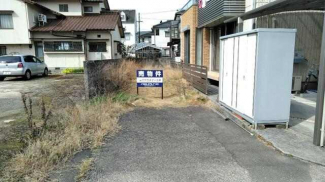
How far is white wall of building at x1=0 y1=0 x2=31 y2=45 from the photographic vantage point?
2083cm

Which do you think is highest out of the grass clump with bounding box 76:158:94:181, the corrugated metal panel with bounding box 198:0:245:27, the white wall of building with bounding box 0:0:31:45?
the white wall of building with bounding box 0:0:31:45

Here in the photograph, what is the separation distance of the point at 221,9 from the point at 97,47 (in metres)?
16.2

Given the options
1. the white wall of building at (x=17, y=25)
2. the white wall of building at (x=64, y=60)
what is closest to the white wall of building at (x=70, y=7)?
the white wall of building at (x=17, y=25)

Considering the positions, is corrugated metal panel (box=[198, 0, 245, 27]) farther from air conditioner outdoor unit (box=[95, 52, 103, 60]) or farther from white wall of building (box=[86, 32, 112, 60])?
air conditioner outdoor unit (box=[95, 52, 103, 60])

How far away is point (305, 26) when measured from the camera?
816cm

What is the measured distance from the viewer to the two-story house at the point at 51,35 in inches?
834

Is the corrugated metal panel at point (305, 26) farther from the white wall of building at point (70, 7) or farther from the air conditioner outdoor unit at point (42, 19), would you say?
the white wall of building at point (70, 7)

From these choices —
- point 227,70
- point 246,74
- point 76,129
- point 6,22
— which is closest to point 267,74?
point 246,74

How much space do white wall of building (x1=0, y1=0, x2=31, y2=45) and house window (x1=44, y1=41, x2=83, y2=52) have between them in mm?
1628

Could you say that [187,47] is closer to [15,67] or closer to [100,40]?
[100,40]

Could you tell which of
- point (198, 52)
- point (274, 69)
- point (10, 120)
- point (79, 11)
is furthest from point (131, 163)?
point (79, 11)

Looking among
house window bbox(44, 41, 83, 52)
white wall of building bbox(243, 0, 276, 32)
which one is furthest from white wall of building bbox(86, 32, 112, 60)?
white wall of building bbox(243, 0, 276, 32)

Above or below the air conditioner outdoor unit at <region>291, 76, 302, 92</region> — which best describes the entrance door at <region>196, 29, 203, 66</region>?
above

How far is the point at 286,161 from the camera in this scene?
3.69 m
